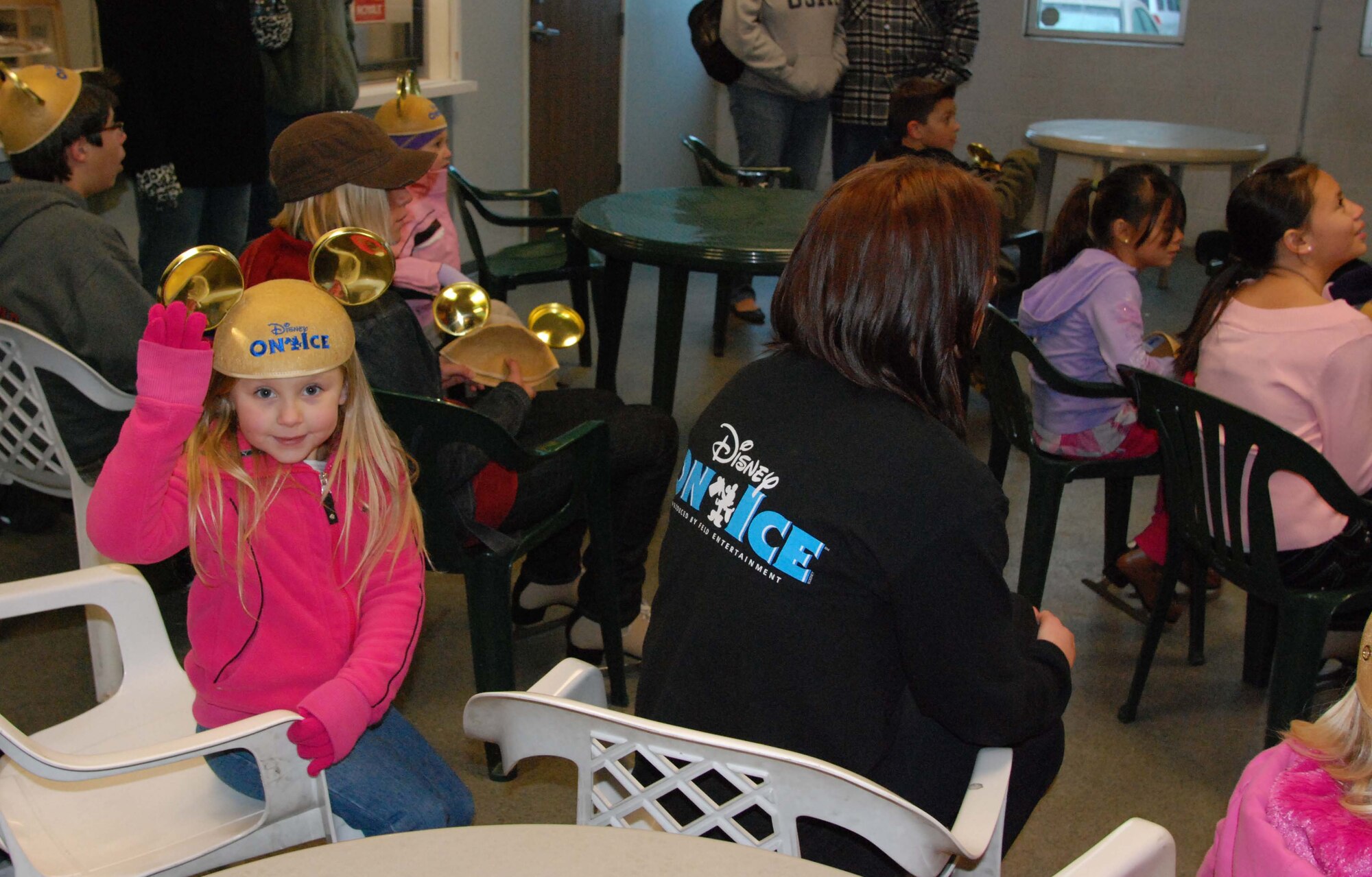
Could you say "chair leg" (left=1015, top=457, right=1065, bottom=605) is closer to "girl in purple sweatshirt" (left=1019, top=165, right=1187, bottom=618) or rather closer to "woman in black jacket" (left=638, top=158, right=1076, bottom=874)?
"girl in purple sweatshirt" (left=1019, top=165, right=1187, bottom=618)

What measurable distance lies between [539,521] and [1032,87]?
5.57m

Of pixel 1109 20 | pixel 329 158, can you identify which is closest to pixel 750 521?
pixel 329 158

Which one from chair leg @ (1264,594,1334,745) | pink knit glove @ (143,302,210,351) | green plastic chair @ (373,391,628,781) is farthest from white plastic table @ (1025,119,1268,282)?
pink knit glove @ (143,302,210,351)

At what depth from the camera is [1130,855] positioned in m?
0.90

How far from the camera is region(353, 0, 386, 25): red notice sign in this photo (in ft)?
14.7

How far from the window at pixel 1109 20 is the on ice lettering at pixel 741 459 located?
6.14 m

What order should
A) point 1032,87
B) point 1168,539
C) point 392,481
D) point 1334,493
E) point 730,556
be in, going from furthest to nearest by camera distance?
point 1032,87
point 1168,539
point 1334,493
point 392,481
point 730,556

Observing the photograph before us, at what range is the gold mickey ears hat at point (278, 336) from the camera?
1.35 m

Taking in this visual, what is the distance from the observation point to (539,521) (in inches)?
82.9

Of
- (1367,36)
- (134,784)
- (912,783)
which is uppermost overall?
(1367,36)

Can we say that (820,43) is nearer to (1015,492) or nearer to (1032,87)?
(1015,492)

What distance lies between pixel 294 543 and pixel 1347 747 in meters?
1.13

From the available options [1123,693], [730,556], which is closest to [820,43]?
[1123,693]

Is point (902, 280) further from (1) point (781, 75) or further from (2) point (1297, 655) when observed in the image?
(1) point (781, 75)
